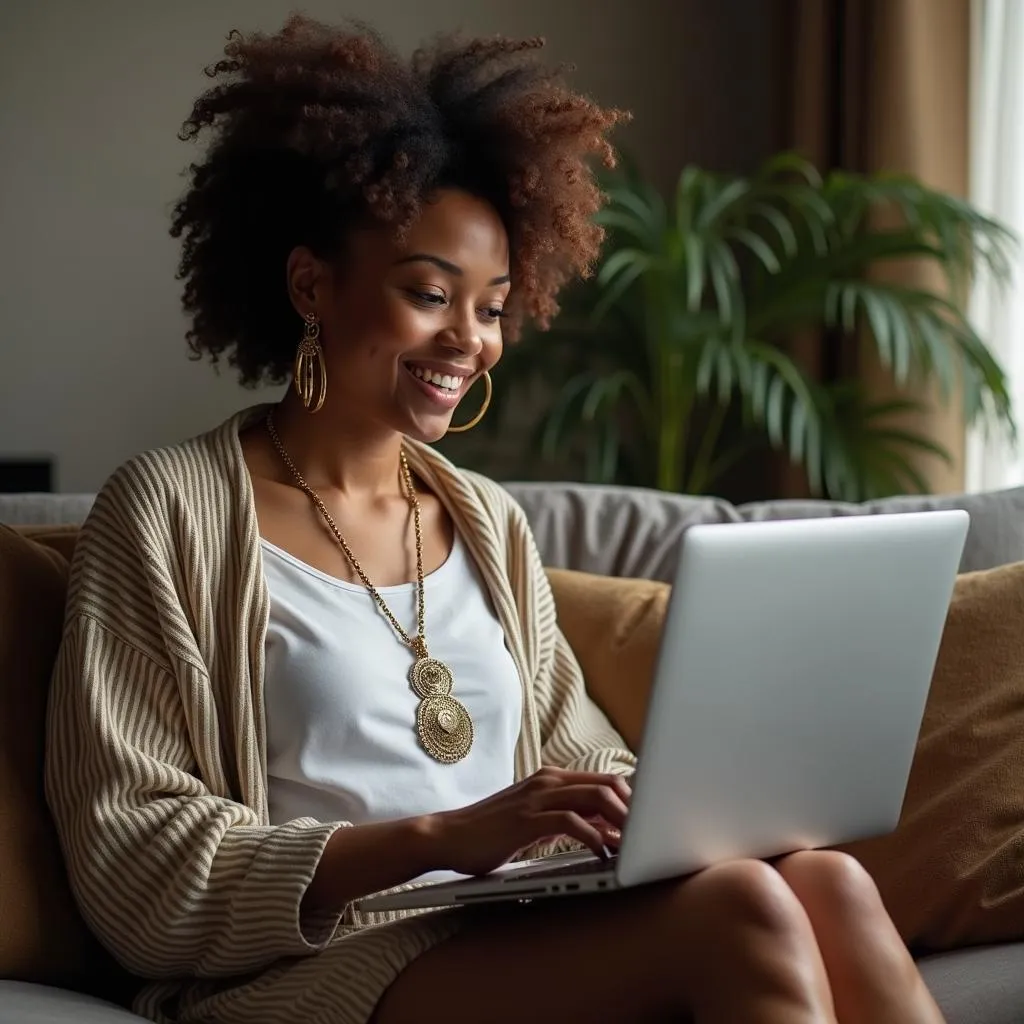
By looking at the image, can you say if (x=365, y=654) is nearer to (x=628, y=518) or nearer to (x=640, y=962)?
(x=640, y=962)

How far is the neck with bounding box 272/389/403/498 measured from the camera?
1723 millimetres

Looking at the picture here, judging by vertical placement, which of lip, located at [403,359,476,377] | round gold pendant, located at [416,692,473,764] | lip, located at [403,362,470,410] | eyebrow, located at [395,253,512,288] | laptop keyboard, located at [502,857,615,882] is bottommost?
round gold pendant, located at [416,692,473,764]

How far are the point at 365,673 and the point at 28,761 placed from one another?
1.13 feet

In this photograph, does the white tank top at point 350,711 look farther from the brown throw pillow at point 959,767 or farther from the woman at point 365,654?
the brown throw pillow at point 959,767

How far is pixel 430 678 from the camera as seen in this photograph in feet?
5.32

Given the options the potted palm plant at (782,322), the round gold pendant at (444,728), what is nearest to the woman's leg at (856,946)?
the round gold pendant at (444,728)

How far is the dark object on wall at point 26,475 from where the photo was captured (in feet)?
8.55

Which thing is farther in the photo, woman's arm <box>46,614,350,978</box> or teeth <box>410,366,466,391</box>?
teeth <box>410,366,466,391</box>

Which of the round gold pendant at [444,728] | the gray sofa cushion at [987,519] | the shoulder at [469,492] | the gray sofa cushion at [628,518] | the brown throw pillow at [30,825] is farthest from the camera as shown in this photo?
the gray sofa cushion at [628,518]

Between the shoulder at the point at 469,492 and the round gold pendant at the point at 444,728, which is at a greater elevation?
the shoulder at the point at 469,492

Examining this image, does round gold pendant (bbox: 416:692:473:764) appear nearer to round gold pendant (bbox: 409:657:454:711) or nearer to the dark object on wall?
round gold pendant (bbox: 409:657:454:711)

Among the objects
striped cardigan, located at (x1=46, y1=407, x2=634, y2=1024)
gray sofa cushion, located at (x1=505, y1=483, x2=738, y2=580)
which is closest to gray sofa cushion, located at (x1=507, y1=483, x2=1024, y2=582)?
gray sofa cushion, located at (x1=505, y1=483, x2=738, y2=580)

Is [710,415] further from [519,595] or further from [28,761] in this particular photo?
[28,761]

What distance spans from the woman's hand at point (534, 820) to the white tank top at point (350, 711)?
24 cm
